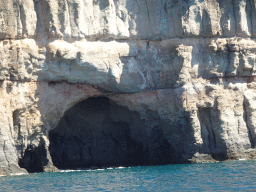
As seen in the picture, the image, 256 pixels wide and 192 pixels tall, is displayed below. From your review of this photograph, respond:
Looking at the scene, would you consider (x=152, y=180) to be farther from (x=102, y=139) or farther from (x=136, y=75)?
(x=102, y=139)

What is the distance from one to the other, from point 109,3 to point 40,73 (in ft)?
13.7

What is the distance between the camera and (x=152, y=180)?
60.2 ft

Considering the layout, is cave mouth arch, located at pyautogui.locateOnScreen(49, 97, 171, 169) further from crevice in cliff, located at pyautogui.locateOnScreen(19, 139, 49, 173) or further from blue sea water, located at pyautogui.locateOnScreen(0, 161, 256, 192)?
blue sea water, located at pyautogui.locateOnScreen(0, 161, 256, 192)

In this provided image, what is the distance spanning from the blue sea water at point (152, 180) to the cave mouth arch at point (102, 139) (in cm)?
277

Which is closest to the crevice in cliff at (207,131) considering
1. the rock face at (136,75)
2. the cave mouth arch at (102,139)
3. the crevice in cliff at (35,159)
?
the rock face at (136,75)

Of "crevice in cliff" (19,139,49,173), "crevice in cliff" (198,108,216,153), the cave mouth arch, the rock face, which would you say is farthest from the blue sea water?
the cave mouth arch

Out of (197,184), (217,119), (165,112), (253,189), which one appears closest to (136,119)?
(165,112)

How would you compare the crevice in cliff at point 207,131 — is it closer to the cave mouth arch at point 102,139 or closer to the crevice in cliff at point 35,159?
the cave mouth arch at point 102,139

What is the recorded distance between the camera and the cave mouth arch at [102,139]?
82.2 ft

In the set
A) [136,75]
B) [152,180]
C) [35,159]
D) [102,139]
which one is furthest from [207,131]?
[35,159]

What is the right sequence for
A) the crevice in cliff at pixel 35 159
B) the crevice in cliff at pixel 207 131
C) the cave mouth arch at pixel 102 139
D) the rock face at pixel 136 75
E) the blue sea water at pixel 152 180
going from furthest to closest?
the cave mouth arch at pixel 102 139
the crevice in cliff at pixel 207 131
the crevice in cliff at pixel 35 159
the rock face at pixel 136 75
the blue sea water at pixel 152 180

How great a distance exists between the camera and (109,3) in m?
23.1

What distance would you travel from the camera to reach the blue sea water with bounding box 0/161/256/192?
16641mm

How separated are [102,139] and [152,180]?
817cm
